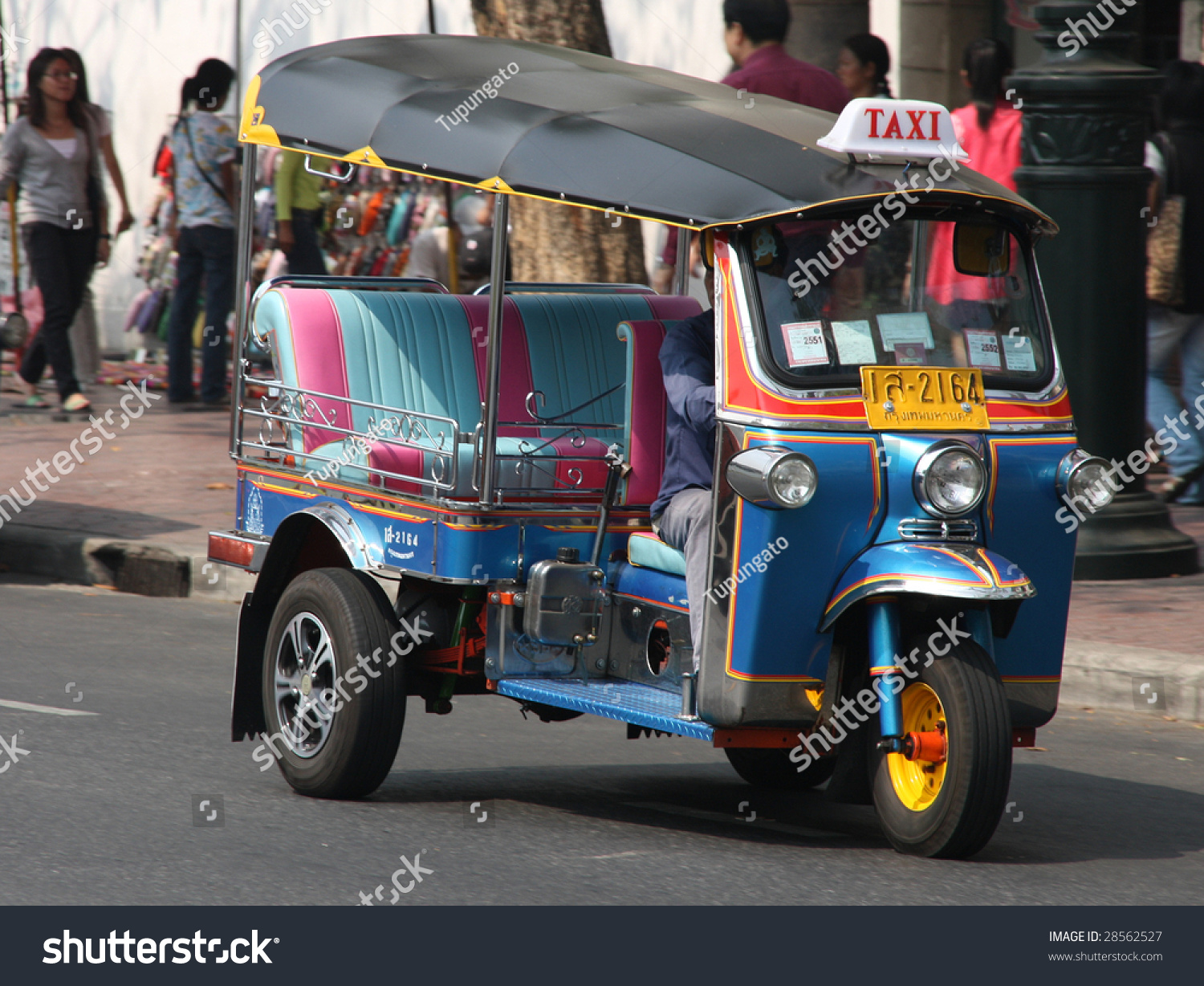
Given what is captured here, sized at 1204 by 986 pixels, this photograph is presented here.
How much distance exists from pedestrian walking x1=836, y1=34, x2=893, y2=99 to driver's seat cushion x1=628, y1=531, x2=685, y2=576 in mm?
5698

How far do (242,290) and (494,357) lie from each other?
120cm

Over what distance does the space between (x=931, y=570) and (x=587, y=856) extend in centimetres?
115

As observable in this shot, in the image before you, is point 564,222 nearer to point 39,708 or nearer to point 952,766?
point 39,708

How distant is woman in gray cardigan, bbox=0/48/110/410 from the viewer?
13.0 meters

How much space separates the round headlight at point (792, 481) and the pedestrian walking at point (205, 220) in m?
9.27

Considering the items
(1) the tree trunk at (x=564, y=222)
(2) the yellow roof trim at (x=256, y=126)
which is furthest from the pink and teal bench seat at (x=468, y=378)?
(1) the tree trunk at (x=564, y=222)

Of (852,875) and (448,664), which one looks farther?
(448,664)

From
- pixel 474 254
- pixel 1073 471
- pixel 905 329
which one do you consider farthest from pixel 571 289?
pixel 474 254

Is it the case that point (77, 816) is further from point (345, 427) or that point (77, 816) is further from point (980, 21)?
point (980, 21)

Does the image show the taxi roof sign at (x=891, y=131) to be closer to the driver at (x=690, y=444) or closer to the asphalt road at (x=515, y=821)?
the driver at (x=690, y=444)

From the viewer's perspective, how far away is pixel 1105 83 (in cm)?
877

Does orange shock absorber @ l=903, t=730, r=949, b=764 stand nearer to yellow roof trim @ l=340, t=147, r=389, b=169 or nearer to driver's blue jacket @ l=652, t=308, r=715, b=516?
driver's blue jacket @ l=652, t=308, r=715, b=516
